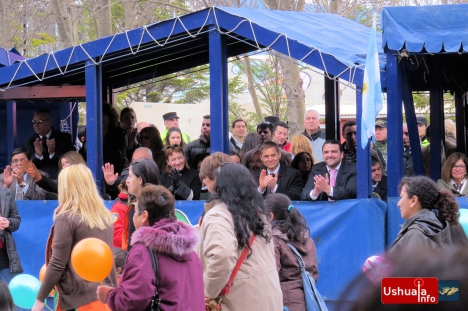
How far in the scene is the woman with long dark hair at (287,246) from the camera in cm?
545

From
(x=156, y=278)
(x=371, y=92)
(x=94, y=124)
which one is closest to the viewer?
(x=156, y=278)

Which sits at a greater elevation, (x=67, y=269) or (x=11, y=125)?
(x=11, y=125)

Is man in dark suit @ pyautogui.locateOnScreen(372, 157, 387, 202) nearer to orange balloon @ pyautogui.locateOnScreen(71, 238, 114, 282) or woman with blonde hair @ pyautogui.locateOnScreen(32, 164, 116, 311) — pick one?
woman with blonde hair @ pyautogui.locateOnScreen(32, 164, 116, 311)

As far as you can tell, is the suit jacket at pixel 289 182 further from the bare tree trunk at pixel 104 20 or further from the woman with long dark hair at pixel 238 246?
the bare tree trunk at pixel 104 20

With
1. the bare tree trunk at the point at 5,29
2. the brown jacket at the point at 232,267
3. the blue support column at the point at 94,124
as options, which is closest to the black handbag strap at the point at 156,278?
the brown jacket at the point at 232,267

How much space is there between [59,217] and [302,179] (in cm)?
406

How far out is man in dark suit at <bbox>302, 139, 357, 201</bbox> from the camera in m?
8.14

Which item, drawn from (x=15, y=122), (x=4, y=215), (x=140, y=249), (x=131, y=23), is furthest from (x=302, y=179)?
(x=131, y=23)

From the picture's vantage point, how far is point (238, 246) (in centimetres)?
486

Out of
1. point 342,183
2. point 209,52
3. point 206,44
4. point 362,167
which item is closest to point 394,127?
point 362,167

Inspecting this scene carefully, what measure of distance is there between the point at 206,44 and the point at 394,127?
10.7 feet

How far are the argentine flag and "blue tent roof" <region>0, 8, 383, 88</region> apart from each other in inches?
9.3

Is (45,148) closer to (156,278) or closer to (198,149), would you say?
(198,149)

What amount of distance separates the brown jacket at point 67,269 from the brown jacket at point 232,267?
1011mm
